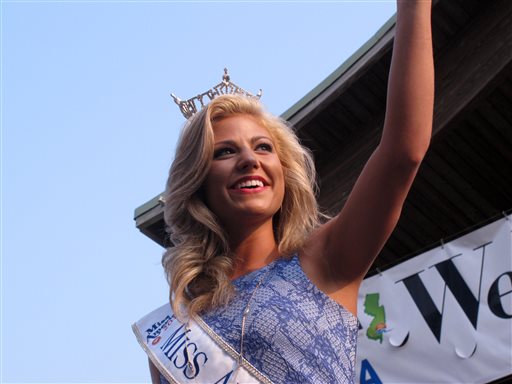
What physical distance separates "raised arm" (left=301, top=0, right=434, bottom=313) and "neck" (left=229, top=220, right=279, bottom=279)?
0.12m

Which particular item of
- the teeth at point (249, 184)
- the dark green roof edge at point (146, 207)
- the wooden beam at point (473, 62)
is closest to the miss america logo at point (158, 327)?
the teeth at point (249, 184)

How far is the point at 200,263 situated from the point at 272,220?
0.23 meters

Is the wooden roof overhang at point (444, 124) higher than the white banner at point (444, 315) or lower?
higher

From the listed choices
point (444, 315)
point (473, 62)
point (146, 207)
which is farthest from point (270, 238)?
point (146, 207)

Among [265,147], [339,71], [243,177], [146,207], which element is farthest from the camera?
[146,207]

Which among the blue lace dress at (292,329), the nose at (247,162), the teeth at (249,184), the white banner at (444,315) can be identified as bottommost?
the blue lace dress at (292,329)

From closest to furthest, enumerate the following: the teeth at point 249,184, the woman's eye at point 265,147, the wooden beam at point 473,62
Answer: the teeth at point 249,184 → the woman's eye at point 265,147 → the wooden beam at point 473,62

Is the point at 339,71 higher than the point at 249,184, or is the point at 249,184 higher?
the point at 339,71

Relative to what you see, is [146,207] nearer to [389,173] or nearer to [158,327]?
[158,327]

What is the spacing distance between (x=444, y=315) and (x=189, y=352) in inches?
145

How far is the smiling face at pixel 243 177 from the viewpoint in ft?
8.50

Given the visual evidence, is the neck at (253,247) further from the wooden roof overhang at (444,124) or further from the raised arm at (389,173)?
the wooden roof overhang at (444,124)

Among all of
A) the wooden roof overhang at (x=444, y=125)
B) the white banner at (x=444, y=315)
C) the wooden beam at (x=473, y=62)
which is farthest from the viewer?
the wooden roof overhang at (x=444, y=125)

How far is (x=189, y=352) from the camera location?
2590 mm
